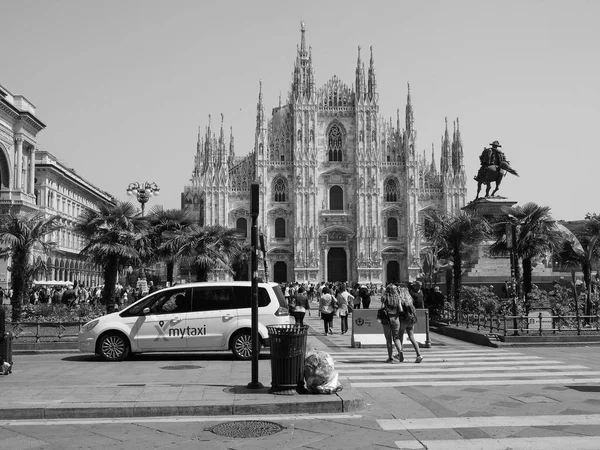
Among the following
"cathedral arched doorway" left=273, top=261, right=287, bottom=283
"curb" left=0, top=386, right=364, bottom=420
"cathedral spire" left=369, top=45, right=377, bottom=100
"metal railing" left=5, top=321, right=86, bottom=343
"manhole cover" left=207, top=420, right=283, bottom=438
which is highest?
"cathedral spire" left=369, top=45, right=377, bottom=100

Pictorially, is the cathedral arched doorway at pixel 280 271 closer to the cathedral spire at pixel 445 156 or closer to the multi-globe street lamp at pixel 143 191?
the cathedral spire at pixel 445 156

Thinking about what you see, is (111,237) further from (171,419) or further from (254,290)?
(171,419)

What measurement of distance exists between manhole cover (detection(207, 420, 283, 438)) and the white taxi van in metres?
5.80

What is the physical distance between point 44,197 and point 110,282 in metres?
36.1

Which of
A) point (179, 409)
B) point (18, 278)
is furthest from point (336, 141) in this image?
point (179, 409)

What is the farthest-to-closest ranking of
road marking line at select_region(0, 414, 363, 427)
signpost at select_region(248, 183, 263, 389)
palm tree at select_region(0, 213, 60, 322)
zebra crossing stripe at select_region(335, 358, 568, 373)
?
palm tree at select_region(0, 213, 60, 322)
zebra crossing stripe at select_region(335, 358, 568, 373)
signpost at select_region(248, 183, 263, 389)
road marking line at select_region(0, 414, 363, 427)

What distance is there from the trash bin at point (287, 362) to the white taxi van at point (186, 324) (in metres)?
4.55

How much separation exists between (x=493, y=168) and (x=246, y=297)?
61.8ft

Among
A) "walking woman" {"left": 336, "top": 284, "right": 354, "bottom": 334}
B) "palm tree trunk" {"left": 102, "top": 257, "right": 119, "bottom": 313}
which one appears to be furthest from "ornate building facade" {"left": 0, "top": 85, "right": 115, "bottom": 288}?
"walking woman" {"left": 336, "top": 284, "right": 354, "bottom": 334}

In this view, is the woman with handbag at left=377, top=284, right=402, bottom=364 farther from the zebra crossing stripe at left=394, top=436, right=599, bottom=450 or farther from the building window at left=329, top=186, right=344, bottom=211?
the building window at left=329, top=186, right=344, bottom=211

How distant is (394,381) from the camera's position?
10523 mm

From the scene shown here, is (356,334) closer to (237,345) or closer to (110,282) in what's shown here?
(237,345)

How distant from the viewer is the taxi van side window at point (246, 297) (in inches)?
535

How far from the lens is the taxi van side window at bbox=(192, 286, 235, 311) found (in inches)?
535
